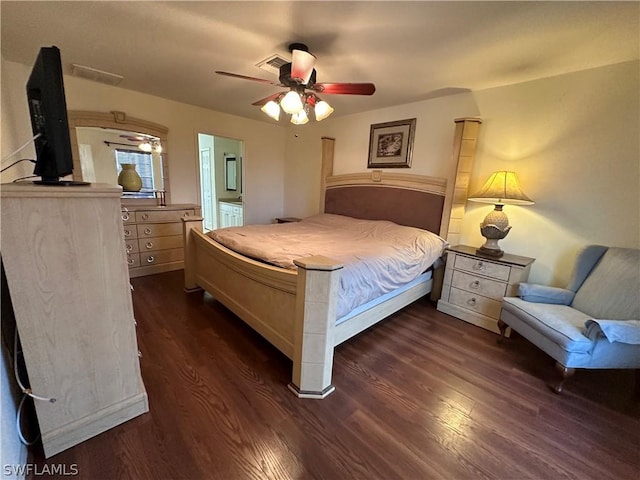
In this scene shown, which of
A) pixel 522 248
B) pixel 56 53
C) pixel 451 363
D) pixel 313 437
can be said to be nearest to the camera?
pixel 56 53

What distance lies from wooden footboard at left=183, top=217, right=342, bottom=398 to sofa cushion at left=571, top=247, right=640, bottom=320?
2.06 m

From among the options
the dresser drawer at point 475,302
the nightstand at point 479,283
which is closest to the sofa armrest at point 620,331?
the nightstand at point 479,283

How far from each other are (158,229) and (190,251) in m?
0.96

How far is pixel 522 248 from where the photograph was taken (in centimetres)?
261

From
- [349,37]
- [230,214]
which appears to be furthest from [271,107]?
[230,214]

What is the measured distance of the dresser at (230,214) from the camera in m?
4.89

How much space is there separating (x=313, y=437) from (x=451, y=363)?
1230 millimetres

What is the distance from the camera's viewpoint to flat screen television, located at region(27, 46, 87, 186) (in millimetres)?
1075

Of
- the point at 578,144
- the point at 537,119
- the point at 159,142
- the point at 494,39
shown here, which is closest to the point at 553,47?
the point at 494,39

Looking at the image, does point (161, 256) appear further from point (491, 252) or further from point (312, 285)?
point (491, 252)

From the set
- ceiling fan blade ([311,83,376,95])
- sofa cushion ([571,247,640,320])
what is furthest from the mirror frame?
sofa cushion ([571,247,640,320])

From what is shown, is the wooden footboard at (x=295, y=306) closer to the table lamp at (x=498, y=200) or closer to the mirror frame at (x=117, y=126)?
the table lamp at (x=498, y=200)

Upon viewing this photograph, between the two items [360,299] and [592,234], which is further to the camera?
[592,234]

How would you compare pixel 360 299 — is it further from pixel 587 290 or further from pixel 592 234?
pixel 592 234
